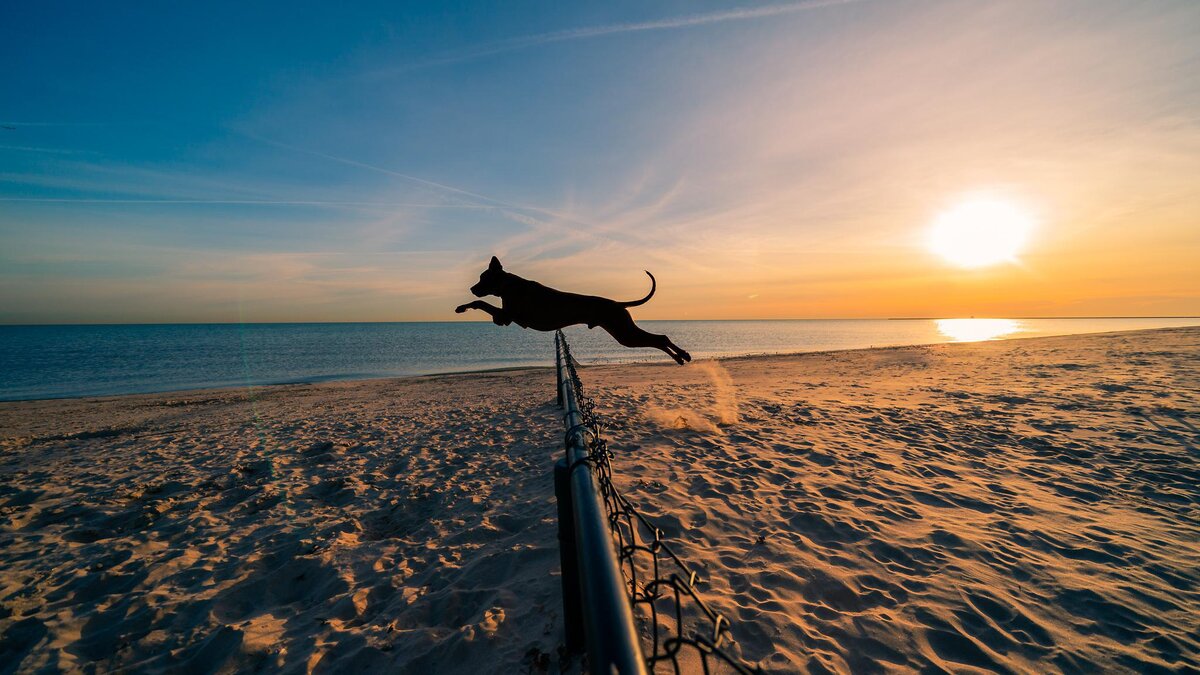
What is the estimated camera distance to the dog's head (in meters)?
3.18

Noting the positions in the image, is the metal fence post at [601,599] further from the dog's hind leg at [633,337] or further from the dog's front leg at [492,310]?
the dog's hind leg at [633,337]

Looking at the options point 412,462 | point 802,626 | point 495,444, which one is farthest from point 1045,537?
point 412,462

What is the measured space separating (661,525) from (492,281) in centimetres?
355

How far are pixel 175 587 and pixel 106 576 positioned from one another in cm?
85

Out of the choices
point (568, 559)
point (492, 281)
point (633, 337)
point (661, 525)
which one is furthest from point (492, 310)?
point (661, 525)

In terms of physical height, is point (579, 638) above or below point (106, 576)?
above

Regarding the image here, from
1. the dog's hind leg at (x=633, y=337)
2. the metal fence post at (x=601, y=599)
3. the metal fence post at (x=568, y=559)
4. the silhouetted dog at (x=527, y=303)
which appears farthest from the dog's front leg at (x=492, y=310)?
the metal fence post at (x=601, y=599)

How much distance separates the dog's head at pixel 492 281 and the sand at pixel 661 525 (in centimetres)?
266

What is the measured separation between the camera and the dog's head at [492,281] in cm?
318

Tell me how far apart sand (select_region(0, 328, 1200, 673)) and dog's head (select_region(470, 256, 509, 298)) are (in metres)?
2.66

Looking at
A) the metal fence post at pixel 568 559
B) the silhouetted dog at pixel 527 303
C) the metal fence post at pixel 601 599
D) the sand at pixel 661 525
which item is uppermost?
the silhouetted dog at pixel 527 303

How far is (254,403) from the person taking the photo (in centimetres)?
1614

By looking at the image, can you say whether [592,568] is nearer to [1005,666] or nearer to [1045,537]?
[1005,666]

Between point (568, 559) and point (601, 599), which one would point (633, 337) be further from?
point (601, 599)
